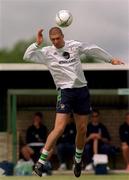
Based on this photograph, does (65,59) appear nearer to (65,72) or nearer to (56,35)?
(65,72)

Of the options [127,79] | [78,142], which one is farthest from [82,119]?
[127,79]

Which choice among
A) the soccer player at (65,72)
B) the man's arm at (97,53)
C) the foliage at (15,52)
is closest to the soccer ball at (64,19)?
the soccer player at (65,72)

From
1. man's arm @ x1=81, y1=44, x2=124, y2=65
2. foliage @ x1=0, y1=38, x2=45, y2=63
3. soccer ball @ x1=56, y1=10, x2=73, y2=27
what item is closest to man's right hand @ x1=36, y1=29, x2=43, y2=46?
soccer ball @ x1=56, y1=10, x2=73, y2=27

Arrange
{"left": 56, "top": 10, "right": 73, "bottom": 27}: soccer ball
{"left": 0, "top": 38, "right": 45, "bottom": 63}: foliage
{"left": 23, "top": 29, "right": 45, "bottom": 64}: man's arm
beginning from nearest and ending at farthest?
{"left": 23, "top": 29, "right": 45, "bottom": 64}: man's arm
{"left": 56, "top": 10, "right": 73, "bottom": 27}: soccer ball
{"left": 0, "top": 38, "right": 45, "bottom": 63}: foliage

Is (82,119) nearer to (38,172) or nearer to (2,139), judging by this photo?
(38,172)

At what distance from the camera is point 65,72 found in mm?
11773

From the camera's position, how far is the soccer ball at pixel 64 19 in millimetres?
11906

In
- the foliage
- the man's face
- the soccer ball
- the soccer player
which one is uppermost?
the soccer ball

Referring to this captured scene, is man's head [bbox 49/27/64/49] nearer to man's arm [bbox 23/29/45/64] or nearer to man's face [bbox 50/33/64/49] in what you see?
man's face [bbox 50/33/64/49]

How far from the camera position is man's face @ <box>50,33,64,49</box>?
1167cm

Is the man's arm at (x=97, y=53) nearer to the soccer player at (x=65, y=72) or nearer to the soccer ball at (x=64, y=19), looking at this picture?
the soccer player at (x=65, y=72)

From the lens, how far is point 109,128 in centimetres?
2241

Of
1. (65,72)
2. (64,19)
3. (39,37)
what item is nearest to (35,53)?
(39,37)

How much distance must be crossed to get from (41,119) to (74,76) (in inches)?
363
